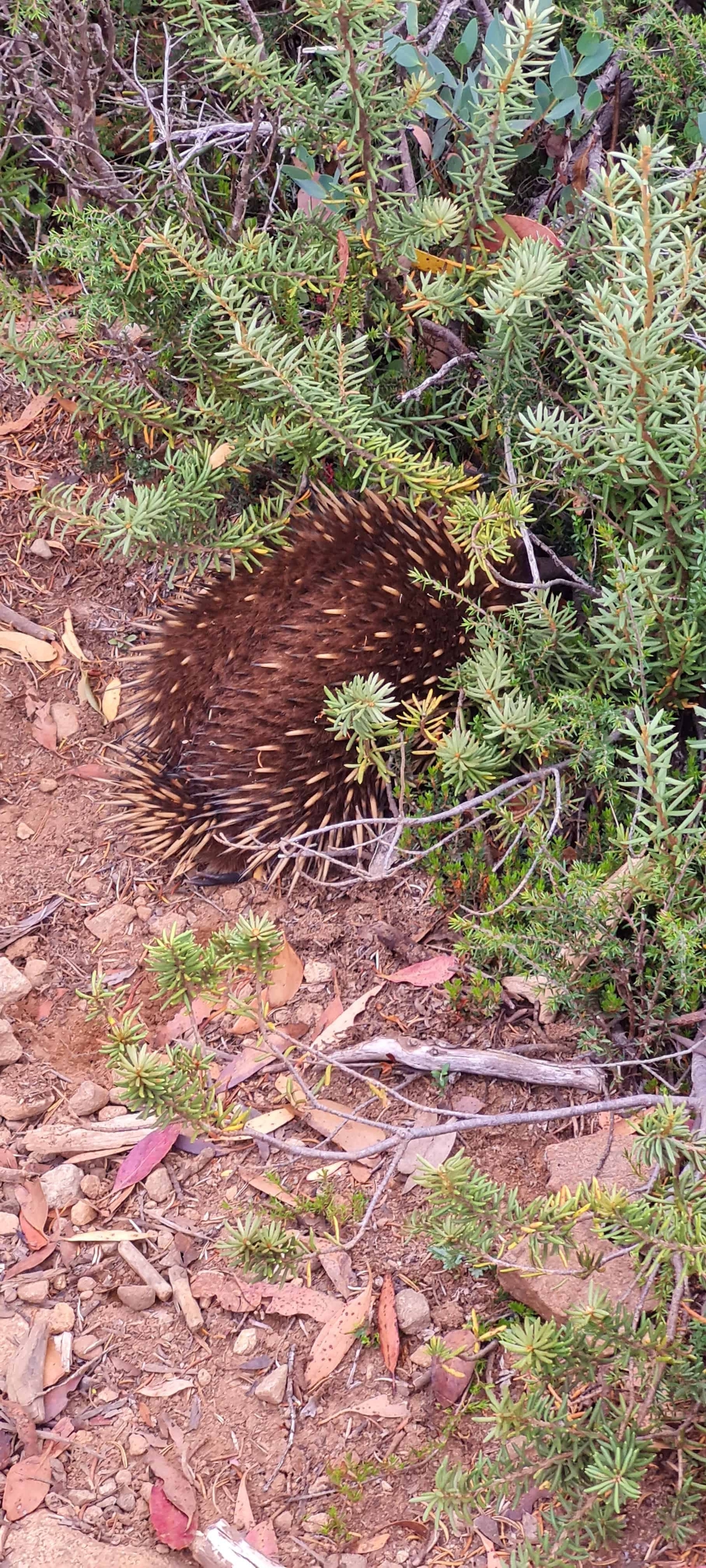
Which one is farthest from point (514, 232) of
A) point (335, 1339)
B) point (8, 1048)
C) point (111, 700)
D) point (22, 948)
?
point (335, 1339)

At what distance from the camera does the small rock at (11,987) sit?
10.4 ft

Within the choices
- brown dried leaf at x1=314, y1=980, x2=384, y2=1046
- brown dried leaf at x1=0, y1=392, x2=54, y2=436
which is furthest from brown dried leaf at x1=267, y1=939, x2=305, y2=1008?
brown dried leaf at x1=0, y1=392, x2=54, y2=436

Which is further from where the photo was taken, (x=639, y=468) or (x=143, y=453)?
(x=143, y=453)

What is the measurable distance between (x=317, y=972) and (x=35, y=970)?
2.46ft

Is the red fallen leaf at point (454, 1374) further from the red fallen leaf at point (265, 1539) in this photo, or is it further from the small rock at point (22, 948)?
the small rock at point (22, 948)

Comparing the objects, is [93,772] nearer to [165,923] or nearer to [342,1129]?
[165,923]

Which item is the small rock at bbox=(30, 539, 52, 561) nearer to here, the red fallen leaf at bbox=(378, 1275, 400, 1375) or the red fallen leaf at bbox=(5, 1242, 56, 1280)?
the red fallen leaf at bbox=(5, 1242, 56, 1280)

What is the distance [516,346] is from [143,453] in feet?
5.15

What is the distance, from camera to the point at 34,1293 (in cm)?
254

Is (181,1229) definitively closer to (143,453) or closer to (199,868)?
(199,868)

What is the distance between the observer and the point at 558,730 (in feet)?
9.06

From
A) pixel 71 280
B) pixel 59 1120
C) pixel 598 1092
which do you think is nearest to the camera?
pixel 598 1092

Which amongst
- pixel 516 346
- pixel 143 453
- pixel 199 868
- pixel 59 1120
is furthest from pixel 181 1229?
pixel 143 453

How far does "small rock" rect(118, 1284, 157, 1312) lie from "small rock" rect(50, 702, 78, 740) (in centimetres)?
185
